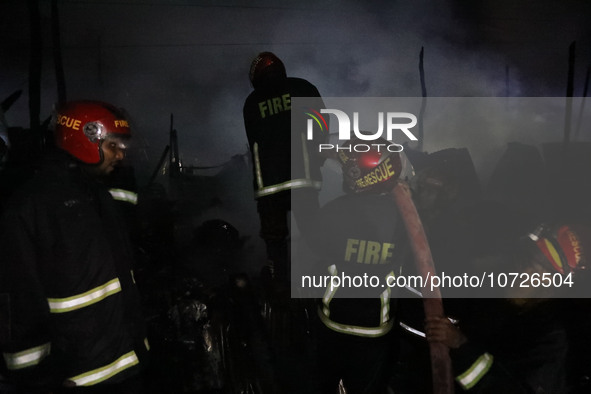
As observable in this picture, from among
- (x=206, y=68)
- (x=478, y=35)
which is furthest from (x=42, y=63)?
(x=478, y=35)

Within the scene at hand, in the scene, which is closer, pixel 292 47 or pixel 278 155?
pixel 278 155

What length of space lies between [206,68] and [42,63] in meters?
3.36

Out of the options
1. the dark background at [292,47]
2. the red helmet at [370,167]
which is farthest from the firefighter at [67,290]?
the dark background at [292,47]

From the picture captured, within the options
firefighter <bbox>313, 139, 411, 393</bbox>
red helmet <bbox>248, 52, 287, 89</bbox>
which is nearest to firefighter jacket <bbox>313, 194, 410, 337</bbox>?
firefighter <bbox>313, 139, 411, 393</bbox>

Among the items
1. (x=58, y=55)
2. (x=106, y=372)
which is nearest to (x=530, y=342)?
(x=106, y=372)

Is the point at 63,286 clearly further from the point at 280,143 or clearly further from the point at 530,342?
the point at 530,342

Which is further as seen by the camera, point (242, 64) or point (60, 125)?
point (242, 64)

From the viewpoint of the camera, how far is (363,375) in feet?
8.93

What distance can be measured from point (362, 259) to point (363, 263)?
4 centimetres

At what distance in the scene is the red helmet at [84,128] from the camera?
2.21 meters

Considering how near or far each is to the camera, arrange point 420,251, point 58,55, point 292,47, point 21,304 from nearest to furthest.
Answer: point 21,304
point 420,251
point 292,47
point 58,55

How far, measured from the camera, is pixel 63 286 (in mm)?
1826

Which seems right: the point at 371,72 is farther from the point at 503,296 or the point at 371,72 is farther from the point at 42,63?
the point at 42,63

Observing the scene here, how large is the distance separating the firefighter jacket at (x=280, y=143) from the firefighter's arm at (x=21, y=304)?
178cm
